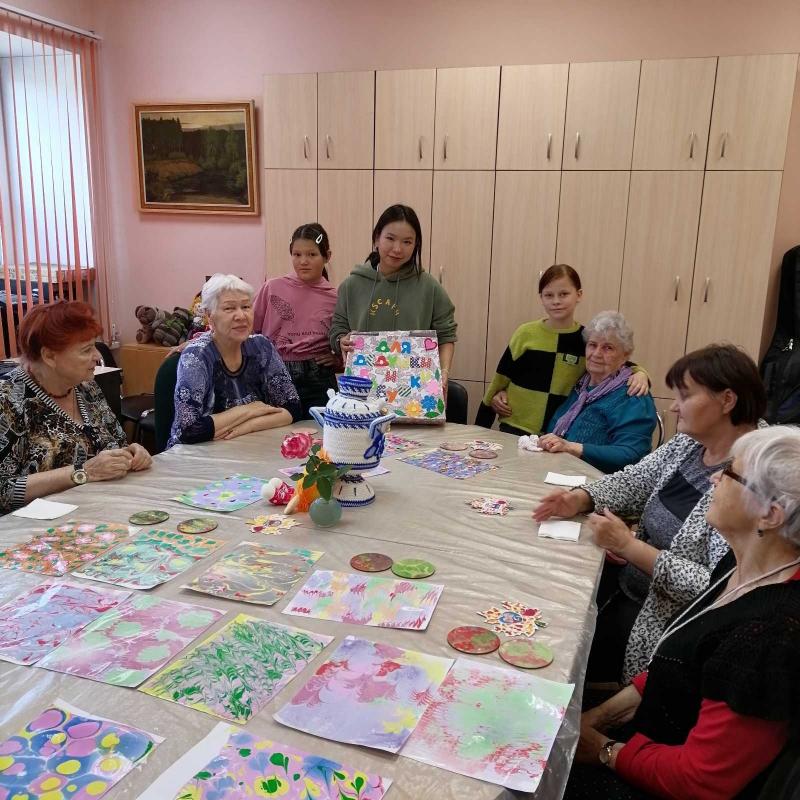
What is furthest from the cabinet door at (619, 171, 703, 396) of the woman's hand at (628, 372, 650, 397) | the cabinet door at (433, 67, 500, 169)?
the woman's hand at (628, 372, 650, 397)

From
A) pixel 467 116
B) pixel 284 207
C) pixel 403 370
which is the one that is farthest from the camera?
pixel 284 207

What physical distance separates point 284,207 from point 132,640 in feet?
12.3

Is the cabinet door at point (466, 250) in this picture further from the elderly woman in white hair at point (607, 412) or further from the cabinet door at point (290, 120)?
the elderly woman in white hair at point (607, 412)

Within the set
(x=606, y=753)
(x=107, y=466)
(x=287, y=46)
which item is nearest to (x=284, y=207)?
(x=287, y=46)

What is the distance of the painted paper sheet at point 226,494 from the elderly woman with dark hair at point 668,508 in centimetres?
86

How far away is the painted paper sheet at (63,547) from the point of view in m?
1.62

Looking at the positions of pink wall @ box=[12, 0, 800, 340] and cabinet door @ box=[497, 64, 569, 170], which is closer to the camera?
cabinet door @ box=[497, 64, 569, 170]

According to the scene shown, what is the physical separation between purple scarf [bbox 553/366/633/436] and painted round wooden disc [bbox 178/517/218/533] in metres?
1.68

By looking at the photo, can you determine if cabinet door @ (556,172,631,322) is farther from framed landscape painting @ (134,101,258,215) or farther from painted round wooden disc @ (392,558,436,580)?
painted round wooden disc @ (392,558,436,580)

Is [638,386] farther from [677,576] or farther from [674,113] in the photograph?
[674,113]

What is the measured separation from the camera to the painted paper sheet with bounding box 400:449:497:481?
2391 millimetres

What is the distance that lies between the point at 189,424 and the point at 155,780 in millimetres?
1735

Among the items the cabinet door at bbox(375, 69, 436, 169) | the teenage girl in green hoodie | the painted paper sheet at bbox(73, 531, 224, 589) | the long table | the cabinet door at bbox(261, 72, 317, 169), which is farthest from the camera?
the cabinet door at bbox(261, 72, 317, 169)

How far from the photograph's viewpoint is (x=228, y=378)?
9.23ft
